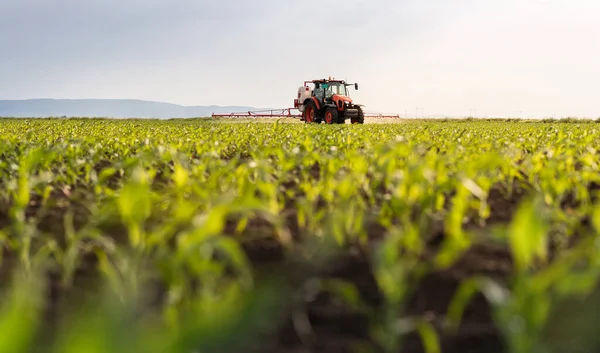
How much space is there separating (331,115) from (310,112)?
8.63 ft

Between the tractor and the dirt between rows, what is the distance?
2046 centimetres

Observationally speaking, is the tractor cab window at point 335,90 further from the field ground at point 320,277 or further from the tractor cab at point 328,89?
the field ground at point 320,277

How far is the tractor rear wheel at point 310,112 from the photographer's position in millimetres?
25275

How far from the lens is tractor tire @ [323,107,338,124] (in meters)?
23.4

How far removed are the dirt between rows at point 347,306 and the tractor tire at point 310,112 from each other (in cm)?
2195

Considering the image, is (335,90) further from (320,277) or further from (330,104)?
(320,277)

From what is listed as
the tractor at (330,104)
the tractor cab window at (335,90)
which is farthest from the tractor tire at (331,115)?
the tractor cab window at (335,90)

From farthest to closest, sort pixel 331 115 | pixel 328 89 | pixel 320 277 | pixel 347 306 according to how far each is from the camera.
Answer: pixel 328 89
pixel 331 115
pixel 320 277
pixel 347 306

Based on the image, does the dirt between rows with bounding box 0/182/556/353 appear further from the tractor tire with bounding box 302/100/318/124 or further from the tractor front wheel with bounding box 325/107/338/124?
the tractor tire with bounding box 302/100/318/124

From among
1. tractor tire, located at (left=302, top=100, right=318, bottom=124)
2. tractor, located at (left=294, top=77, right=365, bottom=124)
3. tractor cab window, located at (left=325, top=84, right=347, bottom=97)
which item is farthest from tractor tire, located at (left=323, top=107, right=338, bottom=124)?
tractor cab window, located at (left=325, top=84, right=347, bottom=97)

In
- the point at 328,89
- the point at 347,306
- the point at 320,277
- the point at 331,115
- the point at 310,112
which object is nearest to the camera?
the point at 347,306

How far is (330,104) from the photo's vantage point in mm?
24547

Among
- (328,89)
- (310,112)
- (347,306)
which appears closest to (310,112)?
(310,112)

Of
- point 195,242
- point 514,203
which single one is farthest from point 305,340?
point 514,203
